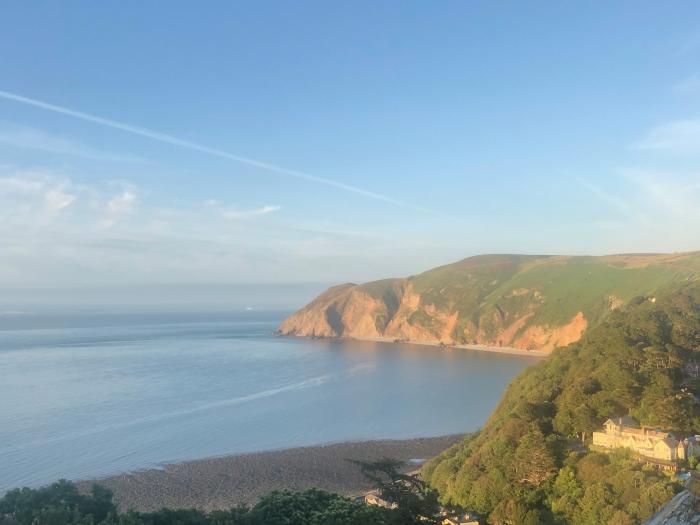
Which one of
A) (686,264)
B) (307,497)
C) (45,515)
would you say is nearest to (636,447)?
(307,497)

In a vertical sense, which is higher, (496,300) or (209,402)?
(496,300)

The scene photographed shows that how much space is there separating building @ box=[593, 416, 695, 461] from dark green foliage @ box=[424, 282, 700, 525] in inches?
34.0

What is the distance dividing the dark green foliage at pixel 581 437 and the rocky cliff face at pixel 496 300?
64015 millimetres

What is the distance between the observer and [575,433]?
977 inches

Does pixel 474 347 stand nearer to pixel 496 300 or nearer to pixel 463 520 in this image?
pixel 496 300

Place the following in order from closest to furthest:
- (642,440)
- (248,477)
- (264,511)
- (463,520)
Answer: (264,511)
(463,520)
(642,440)
(248,477)

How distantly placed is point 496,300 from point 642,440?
104 m

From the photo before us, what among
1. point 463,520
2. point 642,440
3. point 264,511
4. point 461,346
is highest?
point 642,440

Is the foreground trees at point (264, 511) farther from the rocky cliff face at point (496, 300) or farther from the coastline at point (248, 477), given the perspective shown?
the rocky cliff face at point (496, 300)

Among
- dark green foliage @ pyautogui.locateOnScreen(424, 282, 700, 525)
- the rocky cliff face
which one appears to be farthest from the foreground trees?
the rocky cliff face

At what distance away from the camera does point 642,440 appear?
21.2 meters

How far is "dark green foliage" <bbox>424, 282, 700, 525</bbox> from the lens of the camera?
61.6 ft

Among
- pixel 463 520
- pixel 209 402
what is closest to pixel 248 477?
pixel 463 520

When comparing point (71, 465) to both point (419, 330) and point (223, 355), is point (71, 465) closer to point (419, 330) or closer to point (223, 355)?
point (223, 355)
